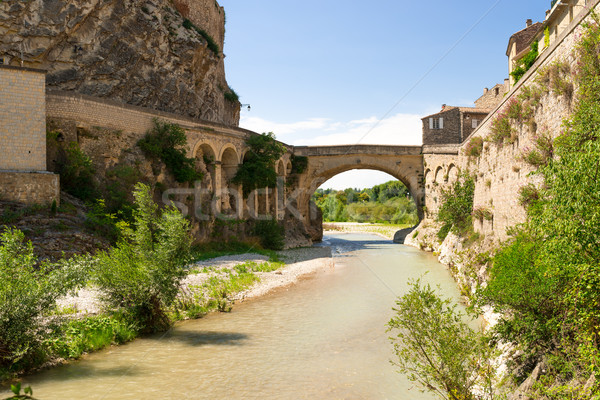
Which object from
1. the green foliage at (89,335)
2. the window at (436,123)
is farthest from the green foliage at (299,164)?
the green foliage at (89,335)

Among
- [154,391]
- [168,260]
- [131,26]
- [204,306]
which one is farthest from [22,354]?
[131,26]

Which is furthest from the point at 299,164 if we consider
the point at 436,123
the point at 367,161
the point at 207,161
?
the point at 436,123

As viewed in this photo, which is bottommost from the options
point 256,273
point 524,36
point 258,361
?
point 258,361

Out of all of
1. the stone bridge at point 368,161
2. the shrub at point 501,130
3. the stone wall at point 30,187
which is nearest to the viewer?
Result: the shrub at point 501,130

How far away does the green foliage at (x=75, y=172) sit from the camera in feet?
55.3

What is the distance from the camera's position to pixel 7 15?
21.0m

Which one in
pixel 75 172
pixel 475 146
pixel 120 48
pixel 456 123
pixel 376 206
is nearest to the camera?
pixel 75 172

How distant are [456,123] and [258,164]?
21099 mm

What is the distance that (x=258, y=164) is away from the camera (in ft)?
85.8

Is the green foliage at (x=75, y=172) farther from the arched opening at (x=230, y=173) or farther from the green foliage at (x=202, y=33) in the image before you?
the green foliage at (x=202, y=33)

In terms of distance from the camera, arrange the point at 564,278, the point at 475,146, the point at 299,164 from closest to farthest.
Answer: the point at 564,278, the point at 475,146, the point at 299,164

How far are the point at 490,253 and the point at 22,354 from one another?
39.7 ft

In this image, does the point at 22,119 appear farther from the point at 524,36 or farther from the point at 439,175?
the point at 524,36

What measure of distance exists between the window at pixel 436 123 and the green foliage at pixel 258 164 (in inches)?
720
